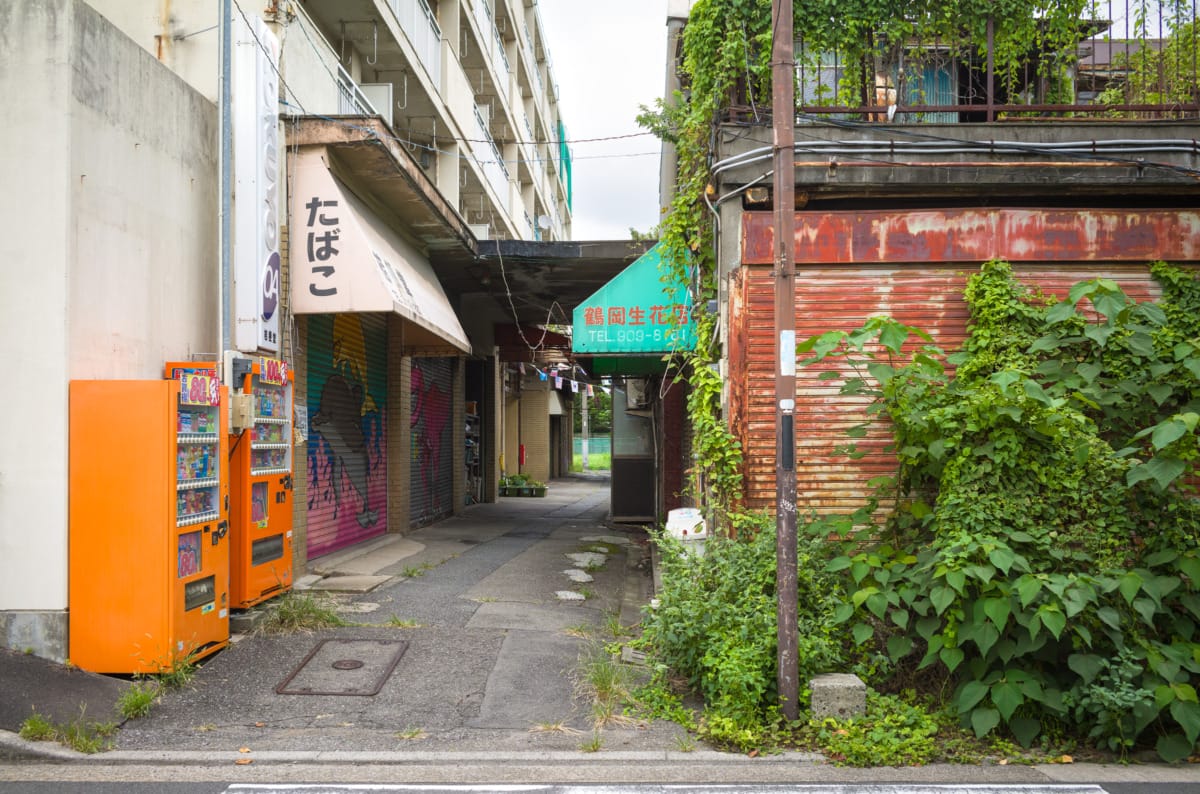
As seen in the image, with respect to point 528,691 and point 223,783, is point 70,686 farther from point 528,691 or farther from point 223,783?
point 528,691

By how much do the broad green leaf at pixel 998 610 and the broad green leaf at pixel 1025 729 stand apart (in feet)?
2.30

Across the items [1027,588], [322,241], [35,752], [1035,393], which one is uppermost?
[322,241]

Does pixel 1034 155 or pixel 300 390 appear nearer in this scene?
pixel 1034 155

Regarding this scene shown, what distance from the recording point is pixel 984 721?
5734 millimetres

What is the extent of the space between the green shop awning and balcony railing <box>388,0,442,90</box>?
269 inches

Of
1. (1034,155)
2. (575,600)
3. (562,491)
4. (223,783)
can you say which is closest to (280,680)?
(223,783)

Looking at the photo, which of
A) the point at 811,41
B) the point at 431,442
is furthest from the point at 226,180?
the point at 431,442

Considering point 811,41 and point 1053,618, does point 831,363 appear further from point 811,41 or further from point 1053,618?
point 811,41

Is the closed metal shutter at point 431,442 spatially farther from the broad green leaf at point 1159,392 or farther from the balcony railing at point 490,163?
the broad green leaf at point 1159,392

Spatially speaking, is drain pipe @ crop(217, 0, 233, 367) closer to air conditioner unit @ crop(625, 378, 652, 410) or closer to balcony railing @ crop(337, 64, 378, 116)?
balcony railing @ crop(337, 64, 378, 116)

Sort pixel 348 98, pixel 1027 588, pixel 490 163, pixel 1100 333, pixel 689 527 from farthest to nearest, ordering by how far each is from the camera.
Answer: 1. pixel 490 163
2. pixel 348 98
3. pixel 689 527
4. pixel 1100 333
5. pixel 1027 588

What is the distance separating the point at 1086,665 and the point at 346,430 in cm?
973

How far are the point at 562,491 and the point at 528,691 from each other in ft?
83.4

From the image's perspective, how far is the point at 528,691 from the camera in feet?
22.6
